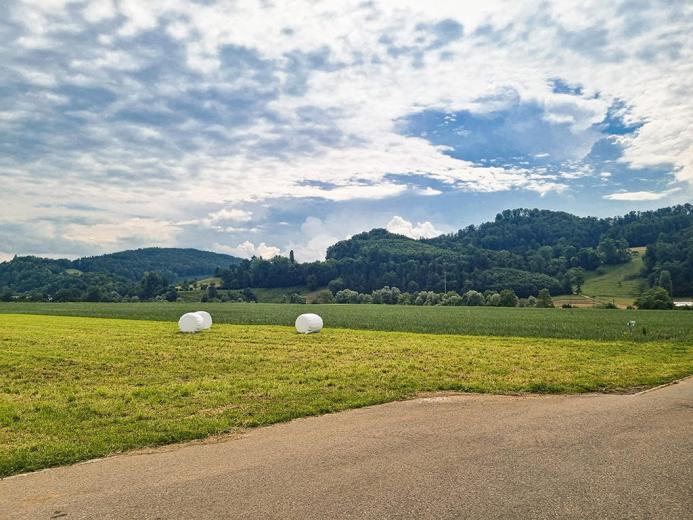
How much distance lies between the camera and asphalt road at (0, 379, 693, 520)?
276 inches

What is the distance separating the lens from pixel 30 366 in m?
20.7

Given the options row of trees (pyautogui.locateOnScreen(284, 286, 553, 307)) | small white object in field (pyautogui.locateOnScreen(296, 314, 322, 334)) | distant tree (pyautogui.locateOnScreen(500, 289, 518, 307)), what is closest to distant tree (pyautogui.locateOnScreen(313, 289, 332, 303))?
row of trees (pyautogui.locateOnScreen(284, 286, 553, 307))

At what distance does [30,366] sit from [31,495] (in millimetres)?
15198

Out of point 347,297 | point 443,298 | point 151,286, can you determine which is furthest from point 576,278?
point 151,286

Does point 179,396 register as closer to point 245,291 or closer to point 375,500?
point 375,500

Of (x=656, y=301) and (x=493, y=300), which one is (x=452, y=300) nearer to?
(x=493, y=300)

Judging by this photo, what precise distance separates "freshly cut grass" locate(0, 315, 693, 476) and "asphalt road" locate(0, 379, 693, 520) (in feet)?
4.84

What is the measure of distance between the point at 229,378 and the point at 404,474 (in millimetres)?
10984

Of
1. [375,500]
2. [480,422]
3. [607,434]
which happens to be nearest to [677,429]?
[607,434]

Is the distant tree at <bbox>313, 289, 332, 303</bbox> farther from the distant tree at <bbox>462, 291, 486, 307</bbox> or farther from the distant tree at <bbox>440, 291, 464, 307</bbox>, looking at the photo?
the distant tree at <bbox>462, 291, 486, 307</bbox>

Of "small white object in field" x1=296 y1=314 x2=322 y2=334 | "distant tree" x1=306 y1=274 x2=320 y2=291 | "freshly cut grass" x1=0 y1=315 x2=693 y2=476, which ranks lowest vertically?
"freshly cut grass" x1=0 y1=315 x2=693 y2=476

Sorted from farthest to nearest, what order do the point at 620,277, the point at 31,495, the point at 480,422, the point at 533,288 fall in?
the point at 620,277, the point at 533,288, the point at 480,422, the point at 31,495

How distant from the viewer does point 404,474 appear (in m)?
8.20

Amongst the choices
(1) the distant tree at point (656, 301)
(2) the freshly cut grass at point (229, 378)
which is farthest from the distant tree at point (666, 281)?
(2) the freshly cut grass at point (229, 378)
